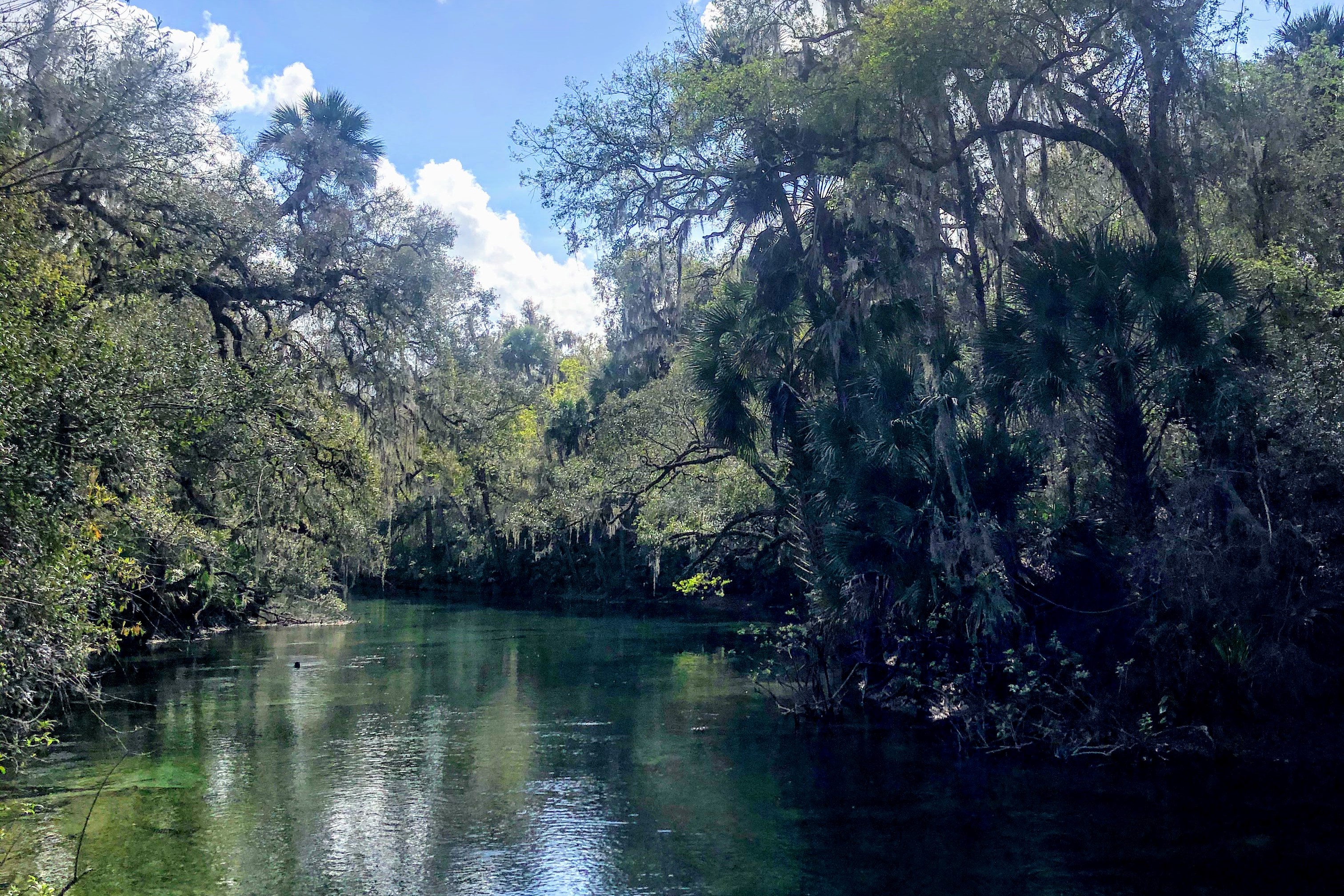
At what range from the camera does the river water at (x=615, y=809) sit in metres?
8.80

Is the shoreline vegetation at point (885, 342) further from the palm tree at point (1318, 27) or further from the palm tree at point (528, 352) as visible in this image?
the palm tree at point (528, 352)

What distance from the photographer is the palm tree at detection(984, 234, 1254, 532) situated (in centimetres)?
1188

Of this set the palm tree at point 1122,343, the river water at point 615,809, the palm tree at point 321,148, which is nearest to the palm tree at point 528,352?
the palm tree at point 321,148

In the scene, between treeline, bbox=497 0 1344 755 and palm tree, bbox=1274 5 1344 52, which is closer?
treeline, bbox=497 0 1344 755

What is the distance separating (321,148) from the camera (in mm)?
23031

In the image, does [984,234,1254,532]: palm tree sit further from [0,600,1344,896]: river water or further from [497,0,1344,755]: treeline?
[0,600,1344,896]: river water

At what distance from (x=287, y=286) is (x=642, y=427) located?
33.9 feet

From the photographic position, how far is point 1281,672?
11898 millimetres

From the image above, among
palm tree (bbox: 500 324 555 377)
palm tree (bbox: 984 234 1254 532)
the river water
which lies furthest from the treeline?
palm tree (bbox: 500 324 555 377)

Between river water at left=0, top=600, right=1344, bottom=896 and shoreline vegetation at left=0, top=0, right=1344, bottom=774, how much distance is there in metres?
1.22

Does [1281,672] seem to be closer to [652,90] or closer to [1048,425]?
[1048,425]

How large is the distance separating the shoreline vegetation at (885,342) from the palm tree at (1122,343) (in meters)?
0.05

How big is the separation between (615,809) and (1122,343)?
793 centimetres

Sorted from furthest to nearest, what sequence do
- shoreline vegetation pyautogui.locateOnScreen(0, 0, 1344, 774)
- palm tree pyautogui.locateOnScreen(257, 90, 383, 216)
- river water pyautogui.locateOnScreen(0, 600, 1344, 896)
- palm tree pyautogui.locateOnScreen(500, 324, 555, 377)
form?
1. palm tree pyautogui.locateOnScreen(500, 324, 555, 377)
2. palm tree pyautogui.locateOnScreen(257, 90, 383, 216)
3. shoreline vegetation pyautogui.locateOnScreen(0, 0, 1344, 774)
4. river water pyautogui.locateOnScreen(0, 600, 1344, 896)
